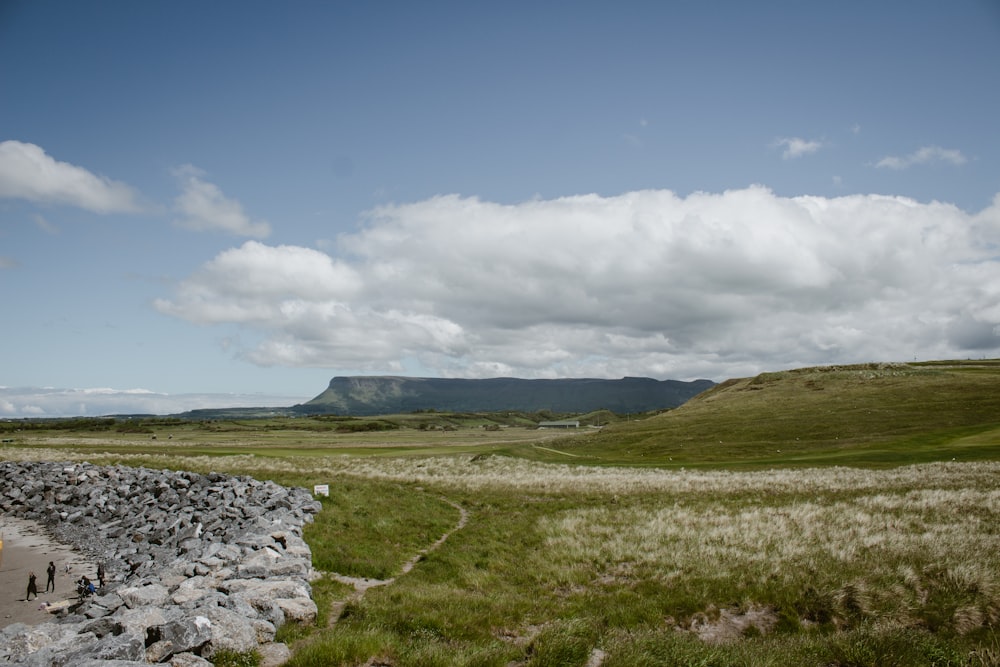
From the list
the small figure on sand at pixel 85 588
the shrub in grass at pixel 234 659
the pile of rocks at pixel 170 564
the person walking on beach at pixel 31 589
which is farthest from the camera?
the person walking on beach at pixel 31 589

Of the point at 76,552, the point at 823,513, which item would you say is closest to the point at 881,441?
the point at 823,513

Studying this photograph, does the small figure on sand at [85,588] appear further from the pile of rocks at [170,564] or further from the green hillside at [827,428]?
the green hillside at [827,428]

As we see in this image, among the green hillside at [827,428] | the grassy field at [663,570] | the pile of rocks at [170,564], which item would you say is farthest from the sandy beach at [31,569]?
the green hillside at [827,428]

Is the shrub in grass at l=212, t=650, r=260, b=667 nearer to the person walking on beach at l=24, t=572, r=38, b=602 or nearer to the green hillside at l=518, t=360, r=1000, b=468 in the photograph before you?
the person walking on beach at l=24, t=572, r=38, b=602

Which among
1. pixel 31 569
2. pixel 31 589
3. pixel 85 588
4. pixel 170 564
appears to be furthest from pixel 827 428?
pixel 31 569

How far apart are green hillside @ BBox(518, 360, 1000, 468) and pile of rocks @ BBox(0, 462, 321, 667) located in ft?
155

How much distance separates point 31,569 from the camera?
76.6 feet

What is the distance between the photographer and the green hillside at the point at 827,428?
2306 inches

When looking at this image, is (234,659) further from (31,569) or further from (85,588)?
(31,569)

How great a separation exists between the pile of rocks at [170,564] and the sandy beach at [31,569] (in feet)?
2.57

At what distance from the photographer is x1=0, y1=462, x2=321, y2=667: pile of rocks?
9803 millimetres

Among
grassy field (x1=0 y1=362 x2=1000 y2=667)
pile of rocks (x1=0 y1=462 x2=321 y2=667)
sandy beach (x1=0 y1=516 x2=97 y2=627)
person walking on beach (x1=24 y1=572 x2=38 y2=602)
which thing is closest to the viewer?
pile of rocks (x1=0 y1=462 x2=321 y2=667)

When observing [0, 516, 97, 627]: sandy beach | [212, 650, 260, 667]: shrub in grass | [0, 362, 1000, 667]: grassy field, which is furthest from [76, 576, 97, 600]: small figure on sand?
[212, 650, 260, 667]: shrub in grass

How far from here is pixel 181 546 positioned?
22.4 m
